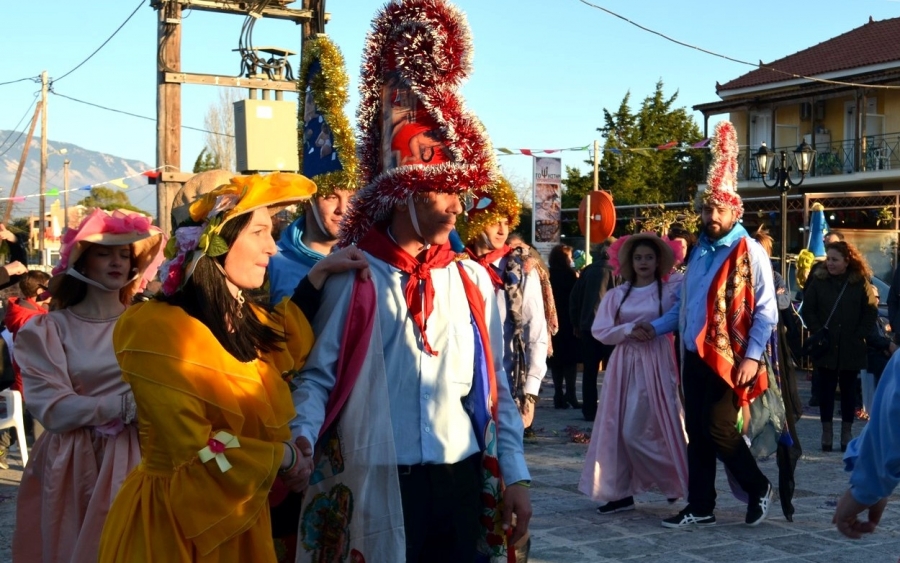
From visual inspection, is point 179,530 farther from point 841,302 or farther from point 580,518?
point 841,302

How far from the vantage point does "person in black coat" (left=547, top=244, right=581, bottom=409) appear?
44.4 feet

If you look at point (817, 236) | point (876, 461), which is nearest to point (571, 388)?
point (817, 236)

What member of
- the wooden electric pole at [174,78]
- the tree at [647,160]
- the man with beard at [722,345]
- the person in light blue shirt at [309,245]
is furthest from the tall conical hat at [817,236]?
the tree at [647,160]

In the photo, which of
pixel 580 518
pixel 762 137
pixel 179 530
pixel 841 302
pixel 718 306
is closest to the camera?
pixel 179 530

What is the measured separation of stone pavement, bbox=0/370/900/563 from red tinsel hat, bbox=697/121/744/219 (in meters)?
1.97

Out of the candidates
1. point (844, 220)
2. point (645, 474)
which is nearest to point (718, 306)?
point (645, 474)

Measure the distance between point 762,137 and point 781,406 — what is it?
35.9m

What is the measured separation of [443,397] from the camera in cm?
343

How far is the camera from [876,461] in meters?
2.93

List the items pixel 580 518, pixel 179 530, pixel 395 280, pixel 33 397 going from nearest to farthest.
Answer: pixel 179 530 < pixel 395 280 < pixel 33 397 < pixel 580 518

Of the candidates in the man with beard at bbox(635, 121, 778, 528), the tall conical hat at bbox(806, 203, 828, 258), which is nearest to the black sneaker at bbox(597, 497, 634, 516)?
the man with beard at bbox(635, 121, 778, 528)

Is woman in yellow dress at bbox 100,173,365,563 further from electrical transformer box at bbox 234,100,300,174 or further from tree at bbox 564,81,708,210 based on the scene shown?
tree at bbox 564,81,708,210

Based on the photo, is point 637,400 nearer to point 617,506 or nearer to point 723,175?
point 617,506

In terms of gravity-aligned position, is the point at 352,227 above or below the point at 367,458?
above
